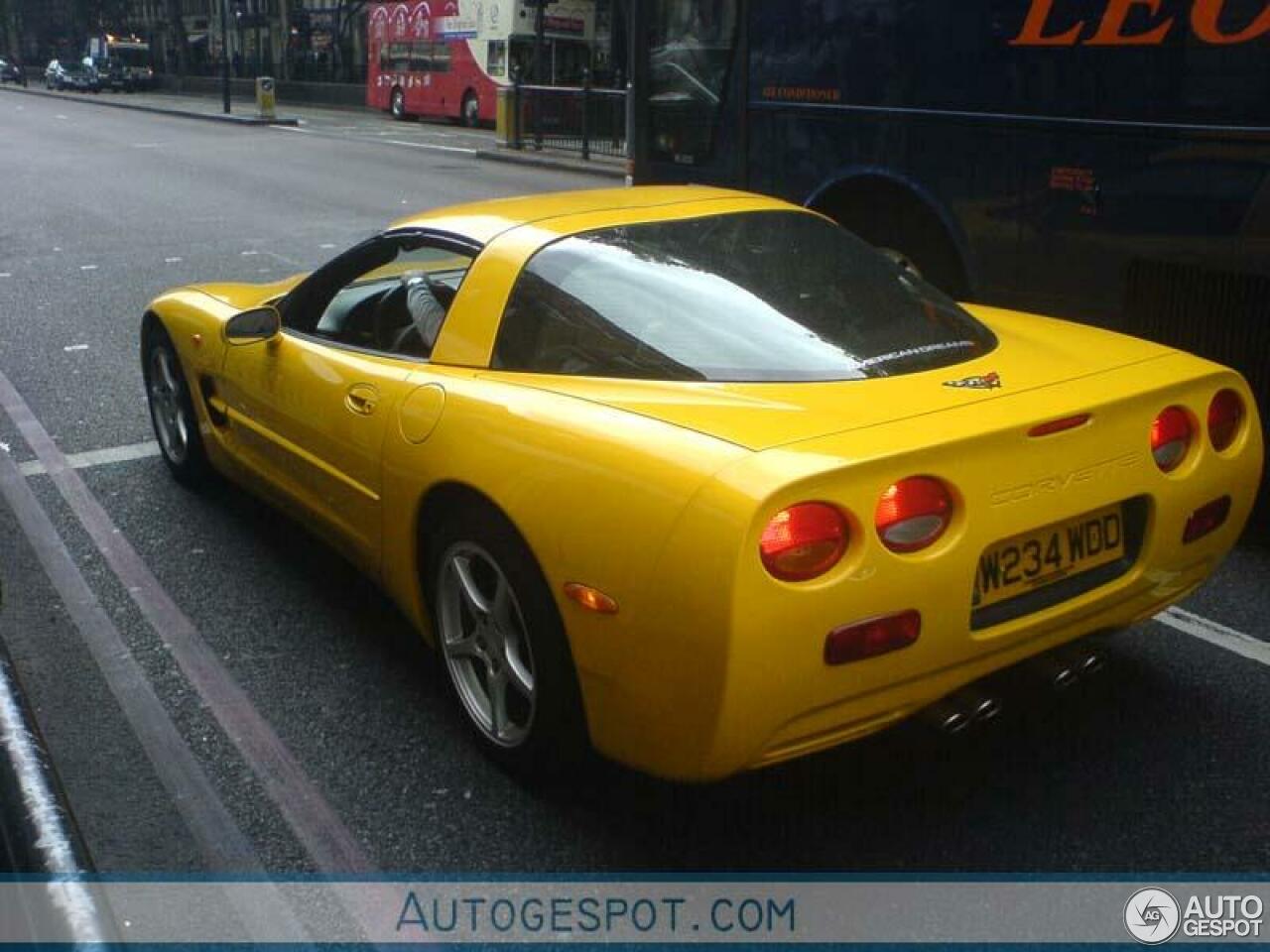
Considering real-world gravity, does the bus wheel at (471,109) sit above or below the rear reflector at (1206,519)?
above

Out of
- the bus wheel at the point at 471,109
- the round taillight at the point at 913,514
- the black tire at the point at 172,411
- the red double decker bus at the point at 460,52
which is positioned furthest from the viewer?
the bus wheel at the point at 471,109

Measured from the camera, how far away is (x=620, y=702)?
2.93 metres

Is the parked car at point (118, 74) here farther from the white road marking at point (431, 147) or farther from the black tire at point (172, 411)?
the black tire at point (172, 411)

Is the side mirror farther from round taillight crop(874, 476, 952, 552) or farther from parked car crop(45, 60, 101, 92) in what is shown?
parked car crop(45, 60, 101, 92)

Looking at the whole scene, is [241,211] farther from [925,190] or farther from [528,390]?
[528,390]

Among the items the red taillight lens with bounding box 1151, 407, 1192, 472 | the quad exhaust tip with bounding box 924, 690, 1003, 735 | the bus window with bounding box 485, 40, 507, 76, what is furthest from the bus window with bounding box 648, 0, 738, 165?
the bus window with bounding box 485, 40, 507, 76

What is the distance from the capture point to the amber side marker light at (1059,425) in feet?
9.92

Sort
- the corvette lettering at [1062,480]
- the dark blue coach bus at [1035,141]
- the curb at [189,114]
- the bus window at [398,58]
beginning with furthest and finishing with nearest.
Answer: the bus window at [398,58], the curb at [189,114], the dark blue coach bus at [1035,141], the corvette lettering at [1062,480]

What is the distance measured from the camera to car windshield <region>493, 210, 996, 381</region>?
3.37 m

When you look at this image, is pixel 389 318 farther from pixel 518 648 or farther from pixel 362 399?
pixel 518 648

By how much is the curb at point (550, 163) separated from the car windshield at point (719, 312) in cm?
1825

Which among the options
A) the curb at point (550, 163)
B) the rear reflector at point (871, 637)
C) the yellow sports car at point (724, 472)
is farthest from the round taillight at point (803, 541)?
the curb at point (550, 163)

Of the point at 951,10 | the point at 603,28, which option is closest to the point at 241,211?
the point at 951,10

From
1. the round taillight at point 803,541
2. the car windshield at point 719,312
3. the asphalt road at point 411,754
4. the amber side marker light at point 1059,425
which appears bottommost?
the asphalt road at point 411,754
